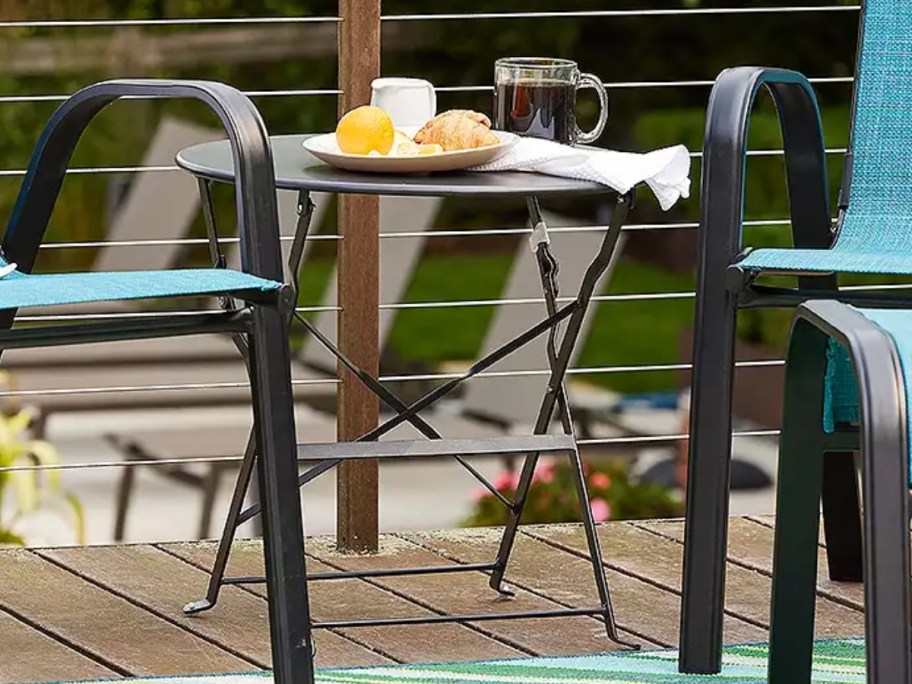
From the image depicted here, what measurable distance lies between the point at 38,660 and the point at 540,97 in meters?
0.89

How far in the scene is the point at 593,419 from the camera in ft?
31.1

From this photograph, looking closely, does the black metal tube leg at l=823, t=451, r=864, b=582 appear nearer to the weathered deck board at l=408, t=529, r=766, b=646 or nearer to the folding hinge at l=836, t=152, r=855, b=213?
the weathered deck board at l=408, t=529, r=766, b=646

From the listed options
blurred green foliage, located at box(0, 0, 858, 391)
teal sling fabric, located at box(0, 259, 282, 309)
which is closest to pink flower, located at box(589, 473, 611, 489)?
teal sling fabric, located at box(0, 259, 282, 309)

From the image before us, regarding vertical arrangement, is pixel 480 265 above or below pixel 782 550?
below

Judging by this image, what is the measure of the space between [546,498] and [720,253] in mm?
2214

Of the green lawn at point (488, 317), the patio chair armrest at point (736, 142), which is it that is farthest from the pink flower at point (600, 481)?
the green lawn at point (488, 317)

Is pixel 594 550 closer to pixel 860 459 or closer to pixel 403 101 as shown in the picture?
pixel 403 101

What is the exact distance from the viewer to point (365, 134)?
2031 mm

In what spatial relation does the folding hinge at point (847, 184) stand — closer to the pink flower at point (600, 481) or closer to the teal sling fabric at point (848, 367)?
the teal sling fabric at point (848, 367)

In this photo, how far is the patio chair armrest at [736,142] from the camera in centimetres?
192

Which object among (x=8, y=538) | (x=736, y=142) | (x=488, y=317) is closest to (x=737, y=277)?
(x=736, y=142)

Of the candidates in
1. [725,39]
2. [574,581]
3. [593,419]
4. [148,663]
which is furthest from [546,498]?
[725,39]

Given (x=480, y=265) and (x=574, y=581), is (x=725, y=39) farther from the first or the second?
(x=574, y=581)

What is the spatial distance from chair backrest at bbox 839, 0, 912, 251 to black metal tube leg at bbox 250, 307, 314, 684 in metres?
0.86
